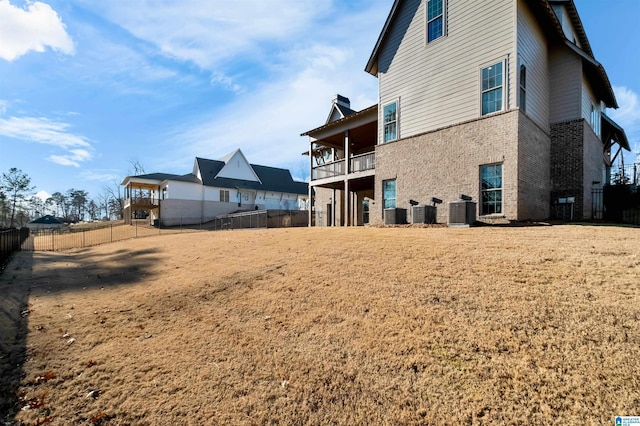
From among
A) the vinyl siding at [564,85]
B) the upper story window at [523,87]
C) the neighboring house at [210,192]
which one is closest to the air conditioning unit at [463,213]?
the upper story window at [523,87]

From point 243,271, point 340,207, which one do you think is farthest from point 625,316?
point 340,207

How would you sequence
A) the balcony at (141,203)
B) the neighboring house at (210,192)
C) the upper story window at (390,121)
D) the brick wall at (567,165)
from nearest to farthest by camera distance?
the brick wall at (567,165) < the upper story window at (390,121) < the balcony at (141,203) < the neighboring house at (210,192)

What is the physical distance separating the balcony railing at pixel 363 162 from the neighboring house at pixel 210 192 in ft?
73.4

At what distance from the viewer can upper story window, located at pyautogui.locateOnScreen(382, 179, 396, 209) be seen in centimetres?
1333

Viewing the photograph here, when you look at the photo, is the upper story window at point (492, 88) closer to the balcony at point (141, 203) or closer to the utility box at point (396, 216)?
the utility box at point (396, 216)

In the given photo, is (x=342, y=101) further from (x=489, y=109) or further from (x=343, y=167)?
(x=489, y=109)

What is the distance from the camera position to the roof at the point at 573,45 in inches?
441

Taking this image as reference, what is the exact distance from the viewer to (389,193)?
1356 cm

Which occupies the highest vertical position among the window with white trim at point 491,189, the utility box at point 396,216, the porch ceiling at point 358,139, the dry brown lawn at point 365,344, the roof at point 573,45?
the roof at point 573,45

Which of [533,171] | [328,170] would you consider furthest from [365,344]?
[328,170]

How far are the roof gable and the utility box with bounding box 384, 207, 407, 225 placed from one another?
1180 inches

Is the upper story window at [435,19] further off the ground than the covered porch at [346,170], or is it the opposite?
the upper story window at [435,19]

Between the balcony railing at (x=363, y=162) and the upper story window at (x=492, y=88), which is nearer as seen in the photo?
the upper story window at (x=492, y=88)

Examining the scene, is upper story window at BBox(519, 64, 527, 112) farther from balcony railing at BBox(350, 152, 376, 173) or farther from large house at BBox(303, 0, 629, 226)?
balcony railing at BBox(350, 152, 376, 173)
